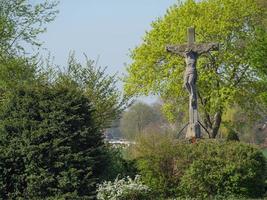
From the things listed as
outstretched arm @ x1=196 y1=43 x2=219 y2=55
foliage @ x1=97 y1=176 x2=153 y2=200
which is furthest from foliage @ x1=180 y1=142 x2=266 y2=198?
outstretched arm @ x1=196 y1=43 x2=219 y2=55

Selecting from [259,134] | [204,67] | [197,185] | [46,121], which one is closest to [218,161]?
[197,185]

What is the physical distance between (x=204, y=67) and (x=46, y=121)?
2586 cm

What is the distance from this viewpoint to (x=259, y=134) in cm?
7456

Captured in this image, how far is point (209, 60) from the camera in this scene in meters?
40.3

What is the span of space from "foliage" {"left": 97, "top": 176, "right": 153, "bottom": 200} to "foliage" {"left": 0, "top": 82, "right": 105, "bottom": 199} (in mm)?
293

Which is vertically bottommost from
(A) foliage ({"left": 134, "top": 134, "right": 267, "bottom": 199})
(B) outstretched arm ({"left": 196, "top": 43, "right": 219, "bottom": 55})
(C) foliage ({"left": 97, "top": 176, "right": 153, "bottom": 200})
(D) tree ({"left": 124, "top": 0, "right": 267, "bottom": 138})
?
(C) foliage ({"left": 97, "top": 176, "right": 153, "bottom": 200})

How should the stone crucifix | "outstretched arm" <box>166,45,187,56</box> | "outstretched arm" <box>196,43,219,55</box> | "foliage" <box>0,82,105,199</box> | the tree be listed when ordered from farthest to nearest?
the tree → "outstretched arm" <box>166,45,187,56</box> → "outstretched arm" <box>196,43,219,55</box> → the stone crucifix → "foliage" <box>0,82,105,199</box>

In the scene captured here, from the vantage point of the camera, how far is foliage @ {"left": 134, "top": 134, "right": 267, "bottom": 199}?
16442 mm

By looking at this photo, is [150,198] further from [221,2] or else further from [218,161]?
[221,2]

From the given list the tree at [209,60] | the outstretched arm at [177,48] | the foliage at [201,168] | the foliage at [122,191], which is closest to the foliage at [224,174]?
the foliage at [201,168]

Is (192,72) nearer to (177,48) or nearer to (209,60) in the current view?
(177,48)

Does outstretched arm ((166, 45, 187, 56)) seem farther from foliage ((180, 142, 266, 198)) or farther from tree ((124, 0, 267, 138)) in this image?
tree ((124, 0, 267, 138))

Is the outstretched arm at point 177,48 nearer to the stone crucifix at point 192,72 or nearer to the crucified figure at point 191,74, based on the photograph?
the stone crucifix at point 192,72

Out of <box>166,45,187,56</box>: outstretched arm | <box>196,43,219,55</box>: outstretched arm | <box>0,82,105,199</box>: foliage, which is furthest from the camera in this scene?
<box>166,45,187,56</box>: outstretched arm
